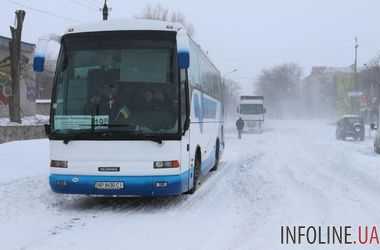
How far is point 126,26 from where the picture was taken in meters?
10.2

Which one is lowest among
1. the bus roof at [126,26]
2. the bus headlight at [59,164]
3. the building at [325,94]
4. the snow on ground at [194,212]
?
the snow on ground at [194,212]

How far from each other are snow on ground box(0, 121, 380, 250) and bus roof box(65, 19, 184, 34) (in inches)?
133

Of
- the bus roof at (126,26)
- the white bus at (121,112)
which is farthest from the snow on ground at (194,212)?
the bus roof at (126,26)

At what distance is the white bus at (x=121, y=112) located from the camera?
9.67 meters

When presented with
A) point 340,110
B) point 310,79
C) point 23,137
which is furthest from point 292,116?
point 23,137

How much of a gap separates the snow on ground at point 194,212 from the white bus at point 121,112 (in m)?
0.62

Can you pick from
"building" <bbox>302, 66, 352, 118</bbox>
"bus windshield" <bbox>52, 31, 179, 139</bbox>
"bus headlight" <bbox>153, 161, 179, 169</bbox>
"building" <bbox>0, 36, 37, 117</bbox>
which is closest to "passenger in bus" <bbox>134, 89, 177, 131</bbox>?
"bus windshield" <bbox>52, 31, 179, 139</bbox>

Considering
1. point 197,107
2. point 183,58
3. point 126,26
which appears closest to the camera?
point 183,58

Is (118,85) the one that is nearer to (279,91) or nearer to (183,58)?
(183,58)

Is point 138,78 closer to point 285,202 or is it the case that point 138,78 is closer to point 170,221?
point 170,221

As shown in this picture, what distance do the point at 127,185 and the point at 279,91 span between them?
408ft

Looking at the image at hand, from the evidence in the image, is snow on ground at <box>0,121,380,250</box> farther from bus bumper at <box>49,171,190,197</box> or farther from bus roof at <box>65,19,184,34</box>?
bus roof at <box>65,19,184,34</box>

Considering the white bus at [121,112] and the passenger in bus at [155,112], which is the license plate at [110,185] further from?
the passenger in bus at [155,112]

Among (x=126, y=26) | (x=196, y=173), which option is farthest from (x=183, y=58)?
(x=196, y=173)
